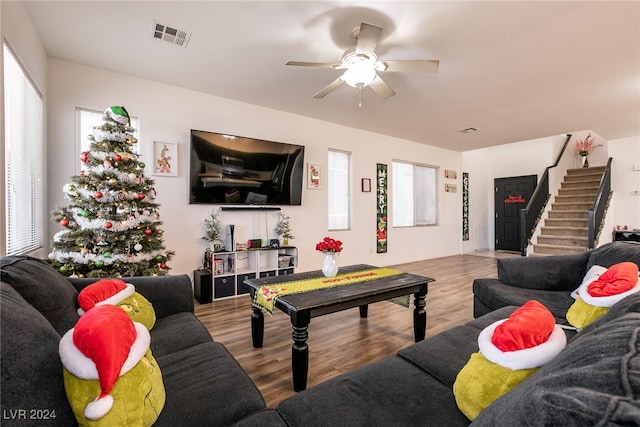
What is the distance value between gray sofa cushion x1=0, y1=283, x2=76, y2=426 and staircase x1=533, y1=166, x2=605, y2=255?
698 cm

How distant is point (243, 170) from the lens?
4125 millimetres

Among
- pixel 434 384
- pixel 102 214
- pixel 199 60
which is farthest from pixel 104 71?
pixel 434 384

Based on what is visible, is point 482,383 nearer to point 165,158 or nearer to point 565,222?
point 165,158

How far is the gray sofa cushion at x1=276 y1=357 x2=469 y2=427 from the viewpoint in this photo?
995 millimetres

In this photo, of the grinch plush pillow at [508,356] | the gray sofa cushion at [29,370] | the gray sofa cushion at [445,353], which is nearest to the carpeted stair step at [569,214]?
the gray sofa cushion at [445,353]

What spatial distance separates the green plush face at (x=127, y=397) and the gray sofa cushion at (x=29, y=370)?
27 millimetres

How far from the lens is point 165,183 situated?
3705 millimetres

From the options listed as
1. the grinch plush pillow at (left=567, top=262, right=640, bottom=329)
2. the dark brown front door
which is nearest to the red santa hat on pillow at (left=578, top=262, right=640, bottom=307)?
the grinch plush pillow at (left=567, top=262, right=640, bottom=329)

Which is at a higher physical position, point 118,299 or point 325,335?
point 118,299

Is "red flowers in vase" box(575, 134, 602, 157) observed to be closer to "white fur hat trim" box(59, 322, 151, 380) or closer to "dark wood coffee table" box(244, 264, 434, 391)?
"dark wood coffee table" box(244, 264, 434, 391)

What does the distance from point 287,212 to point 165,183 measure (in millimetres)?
1802

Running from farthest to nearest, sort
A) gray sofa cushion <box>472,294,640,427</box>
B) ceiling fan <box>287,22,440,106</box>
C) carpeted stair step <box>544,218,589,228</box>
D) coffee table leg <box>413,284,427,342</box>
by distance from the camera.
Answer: carpeted stair step <box>544,218,589,228</box>, coffee table leg <box>413,284,427,342</box>, ceiling fan <box>287,22,440,106</box>, gray sofa cushion <box>472,294,640,427</box>

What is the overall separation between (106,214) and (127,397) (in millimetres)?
2373

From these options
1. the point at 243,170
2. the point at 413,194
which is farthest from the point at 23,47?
the point at 413,194
